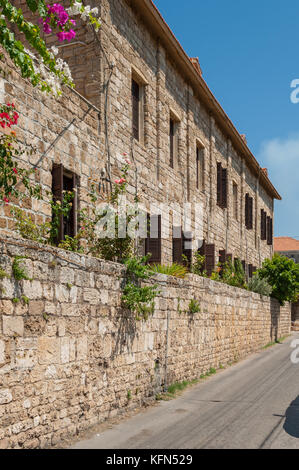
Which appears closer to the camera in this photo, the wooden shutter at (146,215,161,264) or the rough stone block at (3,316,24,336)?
the rough stone block at (3,316,24,336)

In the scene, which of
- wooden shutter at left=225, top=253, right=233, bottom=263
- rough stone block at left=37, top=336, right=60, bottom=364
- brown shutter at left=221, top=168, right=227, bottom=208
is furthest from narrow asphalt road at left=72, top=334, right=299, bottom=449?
brown shutter at left=221, top=168, right=227, bottom=208

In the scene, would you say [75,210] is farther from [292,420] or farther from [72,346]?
[292,420]

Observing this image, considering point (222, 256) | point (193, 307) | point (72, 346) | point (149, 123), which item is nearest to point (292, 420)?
point (72, 346)

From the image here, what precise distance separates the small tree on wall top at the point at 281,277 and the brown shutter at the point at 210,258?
820 centimetres

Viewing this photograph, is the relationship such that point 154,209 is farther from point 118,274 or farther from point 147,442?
point 147,442

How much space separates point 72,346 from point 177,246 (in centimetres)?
864

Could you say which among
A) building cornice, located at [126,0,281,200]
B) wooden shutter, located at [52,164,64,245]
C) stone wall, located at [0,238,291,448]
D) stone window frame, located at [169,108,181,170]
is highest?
building cornice, located at [126,0,281,200]

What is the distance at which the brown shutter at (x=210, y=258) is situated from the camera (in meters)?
17.5

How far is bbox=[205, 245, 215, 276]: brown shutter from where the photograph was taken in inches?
687

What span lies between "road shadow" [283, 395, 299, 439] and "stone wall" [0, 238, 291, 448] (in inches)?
90.3

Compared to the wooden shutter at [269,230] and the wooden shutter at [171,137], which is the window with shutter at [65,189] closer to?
the wooden shutter at [171,137]

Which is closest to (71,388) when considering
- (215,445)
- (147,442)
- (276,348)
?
(147,442)

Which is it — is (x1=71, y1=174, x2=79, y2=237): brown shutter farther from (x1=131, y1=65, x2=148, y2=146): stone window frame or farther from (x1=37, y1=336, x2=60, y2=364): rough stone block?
(x1=131, y1=65, x2=148, y2=146): stone window frame

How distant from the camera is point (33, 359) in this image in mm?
5719
